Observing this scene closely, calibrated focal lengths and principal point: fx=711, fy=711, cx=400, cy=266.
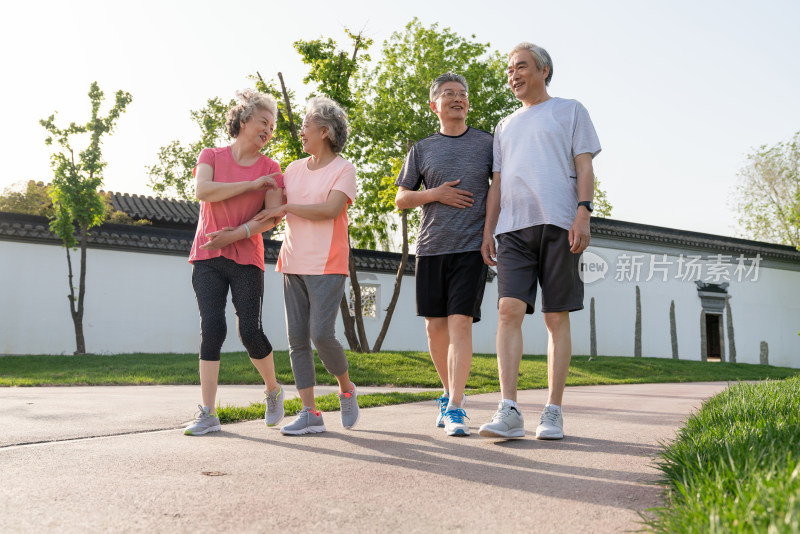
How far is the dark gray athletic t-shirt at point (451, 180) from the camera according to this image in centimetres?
385

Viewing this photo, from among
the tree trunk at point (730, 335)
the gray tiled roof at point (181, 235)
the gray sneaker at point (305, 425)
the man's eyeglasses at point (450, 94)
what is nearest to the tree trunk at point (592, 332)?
the gray tiled roof at point (181, 235)

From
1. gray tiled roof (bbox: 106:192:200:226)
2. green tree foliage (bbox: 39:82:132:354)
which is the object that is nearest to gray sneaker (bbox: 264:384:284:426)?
green tree foliage (bbox: 39:82:132:354)

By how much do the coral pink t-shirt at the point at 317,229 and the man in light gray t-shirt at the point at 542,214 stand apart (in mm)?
770

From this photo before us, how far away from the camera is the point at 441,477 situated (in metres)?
2.42

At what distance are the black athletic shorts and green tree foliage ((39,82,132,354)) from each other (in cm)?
1367

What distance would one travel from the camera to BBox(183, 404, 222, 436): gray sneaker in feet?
11.3

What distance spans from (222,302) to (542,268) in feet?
5.47

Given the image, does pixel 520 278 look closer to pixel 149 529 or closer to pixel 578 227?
pixel 578 227

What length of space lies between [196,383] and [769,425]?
759 cm

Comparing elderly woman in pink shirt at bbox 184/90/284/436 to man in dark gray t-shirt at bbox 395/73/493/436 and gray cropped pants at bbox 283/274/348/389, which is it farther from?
man in dark gray t-shirt at bbox 395/73/493/436

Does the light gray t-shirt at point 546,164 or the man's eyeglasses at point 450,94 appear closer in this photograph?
the light gray t-shirt at point 546,164

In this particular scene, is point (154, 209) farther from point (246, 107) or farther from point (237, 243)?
point (237, 243)

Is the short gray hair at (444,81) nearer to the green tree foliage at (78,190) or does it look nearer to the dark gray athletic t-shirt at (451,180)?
the dark gray athletic t-shirt at (451,180)

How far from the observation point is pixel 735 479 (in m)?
1.66
